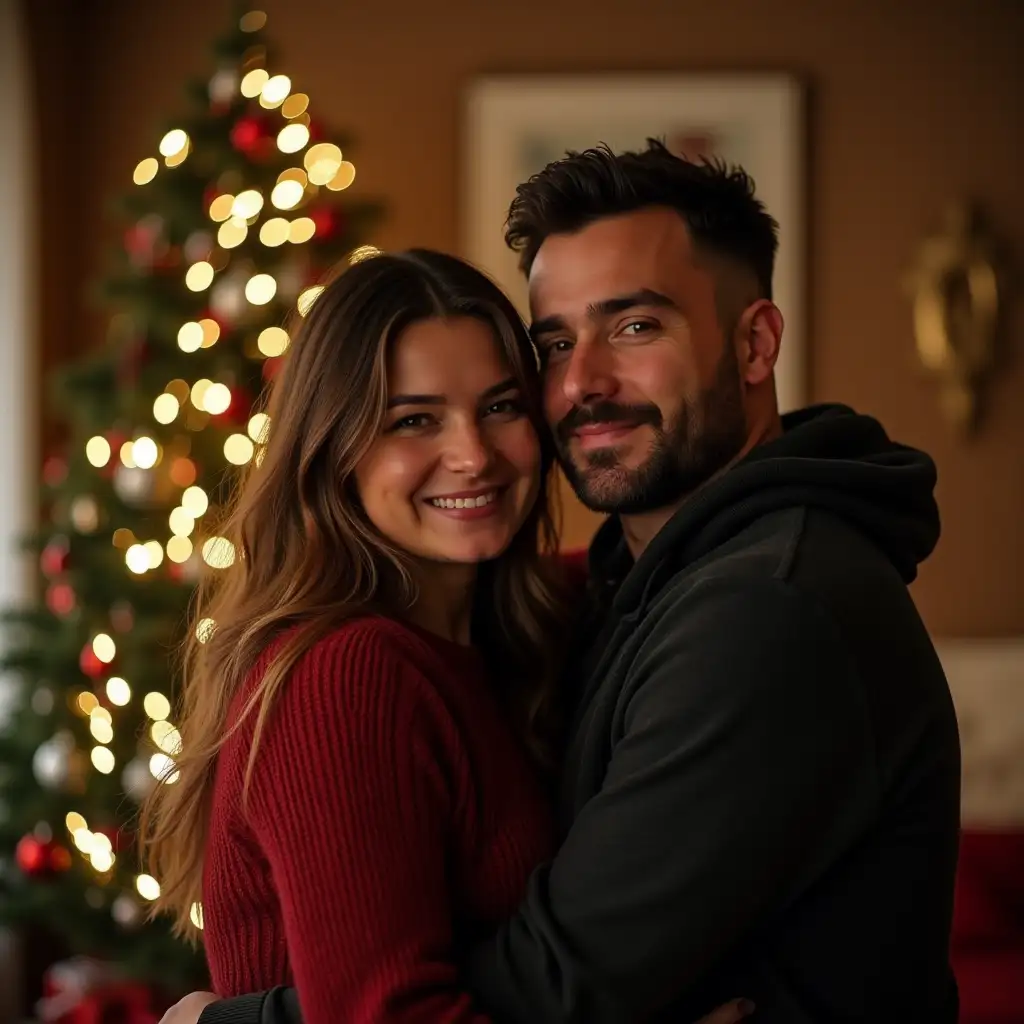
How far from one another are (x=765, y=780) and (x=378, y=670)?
0.42m

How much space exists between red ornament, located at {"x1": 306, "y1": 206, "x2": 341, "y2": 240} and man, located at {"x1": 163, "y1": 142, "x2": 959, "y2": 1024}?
1.82 metres

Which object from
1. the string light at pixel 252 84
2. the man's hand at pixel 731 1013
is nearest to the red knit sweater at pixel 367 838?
the man's hand at pixel 731 1013

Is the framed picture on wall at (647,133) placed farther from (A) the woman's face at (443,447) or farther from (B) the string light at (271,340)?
(A) the woman's face at (443,447)

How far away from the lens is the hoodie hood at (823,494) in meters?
1.42

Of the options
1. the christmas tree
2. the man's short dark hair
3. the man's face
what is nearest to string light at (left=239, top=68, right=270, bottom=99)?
the christmas tree

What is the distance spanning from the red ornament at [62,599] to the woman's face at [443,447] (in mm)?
1710

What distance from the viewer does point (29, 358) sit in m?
3.77

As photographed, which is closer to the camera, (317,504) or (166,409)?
(317,504)

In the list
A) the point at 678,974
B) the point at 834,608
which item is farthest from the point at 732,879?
the point at 834,608

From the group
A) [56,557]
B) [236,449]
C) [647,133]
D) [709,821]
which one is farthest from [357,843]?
[647,133]

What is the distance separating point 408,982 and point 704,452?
0.80m

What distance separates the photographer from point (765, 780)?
1189mm

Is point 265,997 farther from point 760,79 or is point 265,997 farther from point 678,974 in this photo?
point 760,79

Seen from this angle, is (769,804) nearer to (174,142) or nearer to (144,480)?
(144,480)
